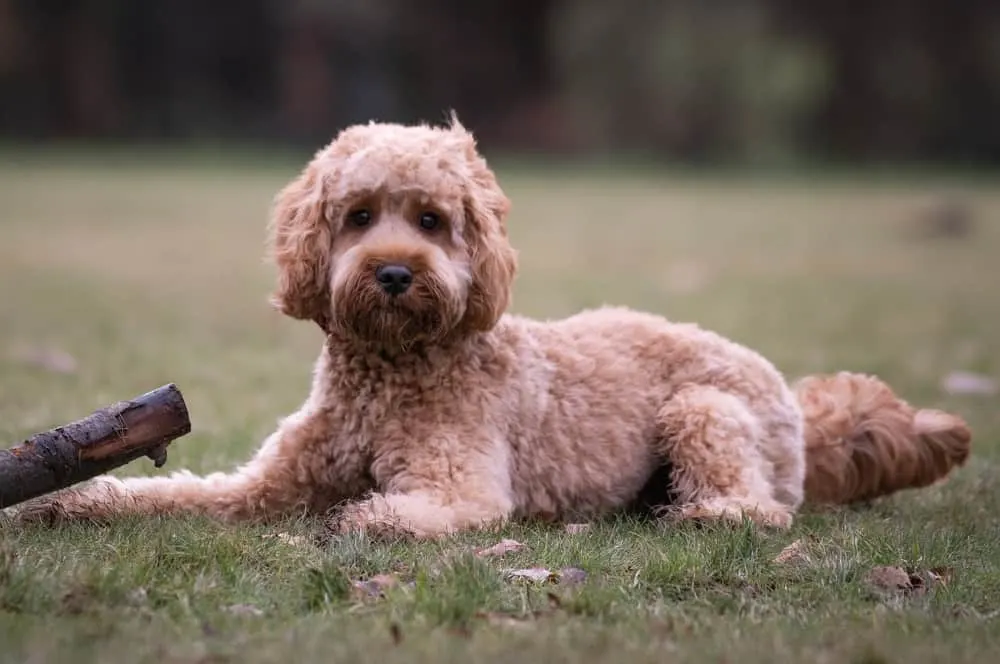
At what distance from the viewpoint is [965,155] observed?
1441 inches

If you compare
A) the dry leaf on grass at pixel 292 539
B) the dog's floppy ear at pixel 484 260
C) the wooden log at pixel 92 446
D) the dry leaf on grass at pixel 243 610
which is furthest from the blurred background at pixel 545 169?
the dry leaf on grass at pixel 243 610

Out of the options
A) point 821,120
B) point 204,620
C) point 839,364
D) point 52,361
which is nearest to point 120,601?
point 204,620

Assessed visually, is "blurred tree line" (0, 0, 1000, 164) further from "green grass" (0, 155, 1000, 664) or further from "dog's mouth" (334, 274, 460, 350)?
"dog's mouth" (334, 274, 460, 350)

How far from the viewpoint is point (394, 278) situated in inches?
191

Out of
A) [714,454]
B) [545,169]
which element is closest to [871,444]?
[714,454]

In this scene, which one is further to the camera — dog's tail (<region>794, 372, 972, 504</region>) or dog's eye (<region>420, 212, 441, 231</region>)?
dog's tail (<region>794, 372, 972, 504</region>)

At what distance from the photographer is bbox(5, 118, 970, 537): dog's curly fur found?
498cm

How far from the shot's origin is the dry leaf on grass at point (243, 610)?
383 cm

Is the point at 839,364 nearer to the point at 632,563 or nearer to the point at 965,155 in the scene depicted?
the point at 632,563

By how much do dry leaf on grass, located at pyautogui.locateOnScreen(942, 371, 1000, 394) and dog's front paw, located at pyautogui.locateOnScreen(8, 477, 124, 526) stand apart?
239 inches

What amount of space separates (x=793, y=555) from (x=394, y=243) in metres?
1.72

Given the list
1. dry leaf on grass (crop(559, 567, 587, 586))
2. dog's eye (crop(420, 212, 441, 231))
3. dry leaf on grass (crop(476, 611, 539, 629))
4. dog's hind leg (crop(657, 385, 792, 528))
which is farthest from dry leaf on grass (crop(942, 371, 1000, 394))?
dry leaf on grass (crop(476, 611, 539, 629))

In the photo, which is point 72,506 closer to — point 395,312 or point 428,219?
point 395,312

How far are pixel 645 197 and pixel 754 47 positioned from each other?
855 cm
